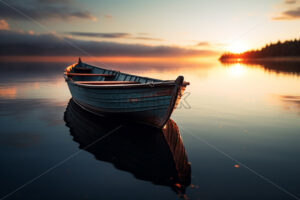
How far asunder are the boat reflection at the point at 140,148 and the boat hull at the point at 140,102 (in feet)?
2.21

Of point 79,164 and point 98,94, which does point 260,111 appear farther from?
point 79,164

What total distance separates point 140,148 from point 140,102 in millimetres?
2194

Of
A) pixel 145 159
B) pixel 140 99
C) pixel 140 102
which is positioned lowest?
pixel 145 159

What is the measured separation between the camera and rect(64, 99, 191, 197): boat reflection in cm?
623

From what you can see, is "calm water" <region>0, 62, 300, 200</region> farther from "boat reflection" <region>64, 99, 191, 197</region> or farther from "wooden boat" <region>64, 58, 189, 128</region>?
"wooden boat" <region>64, 58, 189, 128</region>

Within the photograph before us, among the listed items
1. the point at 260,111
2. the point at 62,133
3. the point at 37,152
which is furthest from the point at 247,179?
the point at 260,111

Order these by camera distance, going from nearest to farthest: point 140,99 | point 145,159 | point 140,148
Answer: point 145,159 < point 140,148 < point 140,99

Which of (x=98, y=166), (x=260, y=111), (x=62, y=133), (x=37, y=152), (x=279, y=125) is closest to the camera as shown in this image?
(x=98, y=166)

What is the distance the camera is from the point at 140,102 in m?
9.48

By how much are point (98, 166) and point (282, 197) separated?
518 centimetres

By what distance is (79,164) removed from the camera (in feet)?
22.8

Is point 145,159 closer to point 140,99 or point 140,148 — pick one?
point 140,148

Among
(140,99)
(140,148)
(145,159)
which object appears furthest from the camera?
(140,99)

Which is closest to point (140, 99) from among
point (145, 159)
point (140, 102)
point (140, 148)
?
point (140, 102)
